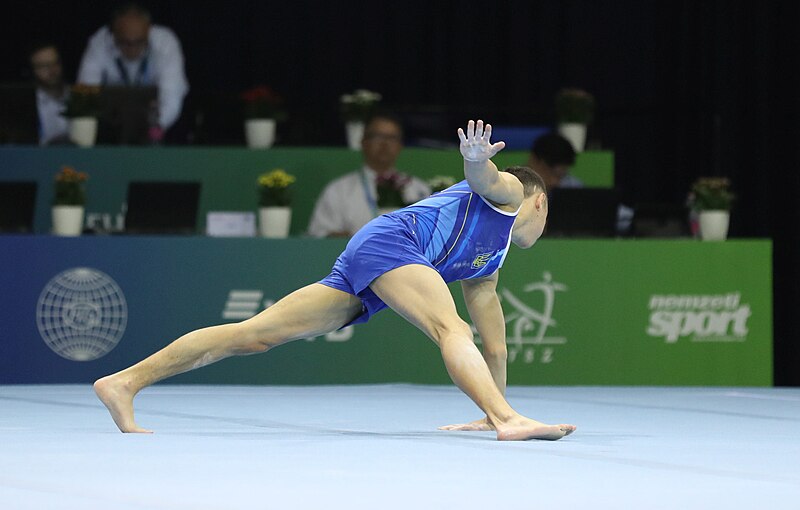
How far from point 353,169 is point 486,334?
435cm

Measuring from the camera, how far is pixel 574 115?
35.7ft

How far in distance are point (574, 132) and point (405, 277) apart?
5453 millimetres

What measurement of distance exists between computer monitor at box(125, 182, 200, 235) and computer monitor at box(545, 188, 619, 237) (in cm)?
229

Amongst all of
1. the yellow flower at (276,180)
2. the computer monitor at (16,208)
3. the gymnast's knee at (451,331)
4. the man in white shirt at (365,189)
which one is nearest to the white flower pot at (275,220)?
the yellow flower at (276,180)

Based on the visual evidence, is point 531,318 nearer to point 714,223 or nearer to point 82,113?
point 714,223

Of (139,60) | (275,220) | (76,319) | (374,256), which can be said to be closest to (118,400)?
(374,256)

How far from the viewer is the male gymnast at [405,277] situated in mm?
5613

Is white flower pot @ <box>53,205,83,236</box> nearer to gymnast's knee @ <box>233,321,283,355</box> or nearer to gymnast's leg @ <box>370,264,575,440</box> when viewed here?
gymnast's knee @ <box>233,321,283,355</box>

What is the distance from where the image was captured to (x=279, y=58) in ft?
44.9

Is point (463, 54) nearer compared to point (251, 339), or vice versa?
point (251, 339)

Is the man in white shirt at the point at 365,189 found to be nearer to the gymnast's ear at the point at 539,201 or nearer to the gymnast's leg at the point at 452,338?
the gymnast's ear at the point at 539,201

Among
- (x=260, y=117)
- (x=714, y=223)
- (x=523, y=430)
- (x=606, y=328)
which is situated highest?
(x=260, y=117)

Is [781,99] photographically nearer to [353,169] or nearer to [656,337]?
[656,337]

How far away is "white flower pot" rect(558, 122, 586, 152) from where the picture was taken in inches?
428
